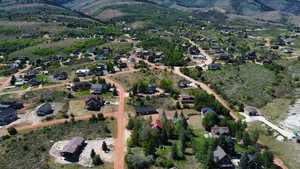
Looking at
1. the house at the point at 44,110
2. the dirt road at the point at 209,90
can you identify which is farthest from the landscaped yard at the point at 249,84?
the house at the point at 44,110

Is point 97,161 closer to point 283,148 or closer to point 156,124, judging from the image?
point 156,124

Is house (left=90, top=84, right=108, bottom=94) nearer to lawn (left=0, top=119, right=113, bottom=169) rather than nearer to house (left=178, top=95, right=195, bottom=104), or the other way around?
lawn (left=0, top=119, right=113, bottom=169)

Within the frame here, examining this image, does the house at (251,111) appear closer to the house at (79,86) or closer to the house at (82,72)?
the house at (79,86)

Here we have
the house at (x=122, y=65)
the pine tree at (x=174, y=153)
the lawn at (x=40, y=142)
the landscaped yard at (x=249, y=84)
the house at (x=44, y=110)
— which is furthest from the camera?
the house at (x=122, y=65)

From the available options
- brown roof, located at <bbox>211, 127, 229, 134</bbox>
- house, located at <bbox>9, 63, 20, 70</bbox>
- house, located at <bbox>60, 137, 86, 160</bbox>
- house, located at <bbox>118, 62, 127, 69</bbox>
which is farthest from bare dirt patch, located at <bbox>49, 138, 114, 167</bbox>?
house, located at <bbox>9, 63, 20, 70</bbox>

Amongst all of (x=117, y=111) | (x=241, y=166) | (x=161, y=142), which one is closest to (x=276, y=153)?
(x=241, y=166)

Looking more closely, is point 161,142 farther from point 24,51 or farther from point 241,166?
point 24,51
